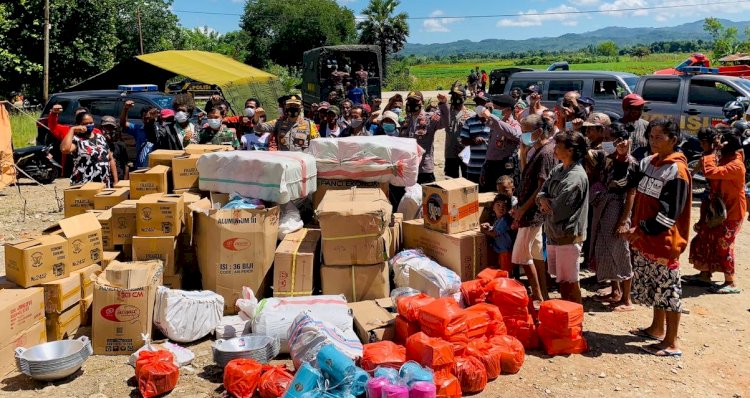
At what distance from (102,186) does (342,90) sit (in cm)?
1212

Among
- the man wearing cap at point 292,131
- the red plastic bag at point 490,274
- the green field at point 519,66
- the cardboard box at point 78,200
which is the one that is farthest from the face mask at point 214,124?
the green field at point 519,66

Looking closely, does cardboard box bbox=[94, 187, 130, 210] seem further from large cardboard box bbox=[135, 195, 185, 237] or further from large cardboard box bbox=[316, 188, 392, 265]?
large cardboard box bbox=[316, 188, 392, 265]

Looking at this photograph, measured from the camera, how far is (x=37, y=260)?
4785mm

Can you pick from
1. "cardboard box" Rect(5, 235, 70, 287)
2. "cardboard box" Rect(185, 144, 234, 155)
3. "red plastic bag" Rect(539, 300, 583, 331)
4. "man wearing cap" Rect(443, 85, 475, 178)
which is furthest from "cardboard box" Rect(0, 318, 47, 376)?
"man wearing cap" Rect(443, 85, 475, 178)

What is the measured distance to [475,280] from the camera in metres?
5.13

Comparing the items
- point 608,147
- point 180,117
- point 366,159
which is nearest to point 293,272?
point 366,159

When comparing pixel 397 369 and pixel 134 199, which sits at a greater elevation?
pixel 134 199

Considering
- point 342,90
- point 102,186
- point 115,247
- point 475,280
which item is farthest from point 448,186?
point 342,90

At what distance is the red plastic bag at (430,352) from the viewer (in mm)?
3992

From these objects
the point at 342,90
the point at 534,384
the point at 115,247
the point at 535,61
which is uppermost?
the point at 535,61

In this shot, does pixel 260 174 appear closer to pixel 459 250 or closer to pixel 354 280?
pixel 354 280

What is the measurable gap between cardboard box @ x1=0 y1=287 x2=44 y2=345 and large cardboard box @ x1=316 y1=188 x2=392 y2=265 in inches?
86.8

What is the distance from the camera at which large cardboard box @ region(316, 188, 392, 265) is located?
16.9 ft

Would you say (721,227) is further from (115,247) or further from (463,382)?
(115,247)
